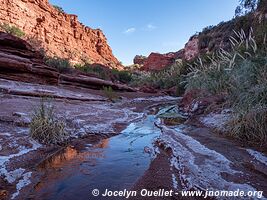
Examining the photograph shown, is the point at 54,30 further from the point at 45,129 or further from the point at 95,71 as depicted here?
the point at 45,129

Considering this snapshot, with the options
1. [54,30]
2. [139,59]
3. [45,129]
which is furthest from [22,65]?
[139,59]

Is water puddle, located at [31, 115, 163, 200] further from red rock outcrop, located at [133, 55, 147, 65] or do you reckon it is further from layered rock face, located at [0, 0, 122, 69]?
red rock outcrop, located at [133, 55, 147, 65]

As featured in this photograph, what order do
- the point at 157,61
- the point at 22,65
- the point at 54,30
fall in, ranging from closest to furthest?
the point at 22,65, the point at 54,30, the point at 157,61

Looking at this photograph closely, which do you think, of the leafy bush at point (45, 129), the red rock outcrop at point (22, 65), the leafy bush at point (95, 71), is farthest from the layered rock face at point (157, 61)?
the leafy bush at point (45, 129)

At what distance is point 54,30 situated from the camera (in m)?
50.1

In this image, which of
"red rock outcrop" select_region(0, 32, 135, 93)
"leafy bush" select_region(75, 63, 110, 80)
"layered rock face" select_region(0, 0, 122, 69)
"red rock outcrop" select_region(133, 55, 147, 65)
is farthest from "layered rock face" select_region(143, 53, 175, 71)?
"red rock outcrop" select_region(0, 32, 135, 93)

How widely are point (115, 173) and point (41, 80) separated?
11475 millimetres

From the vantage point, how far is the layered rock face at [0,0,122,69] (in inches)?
1538

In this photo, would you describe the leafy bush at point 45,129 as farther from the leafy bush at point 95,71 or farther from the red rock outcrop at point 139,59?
the red rock outcrop at point 139,59

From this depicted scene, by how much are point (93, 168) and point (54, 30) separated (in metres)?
51.0

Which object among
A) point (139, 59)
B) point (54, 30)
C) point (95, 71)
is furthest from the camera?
point (139, 59)

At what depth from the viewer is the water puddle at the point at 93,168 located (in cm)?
288

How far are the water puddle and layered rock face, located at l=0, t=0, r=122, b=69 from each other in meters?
26.6

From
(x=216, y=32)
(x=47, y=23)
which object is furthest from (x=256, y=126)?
(x=47, y=23)
